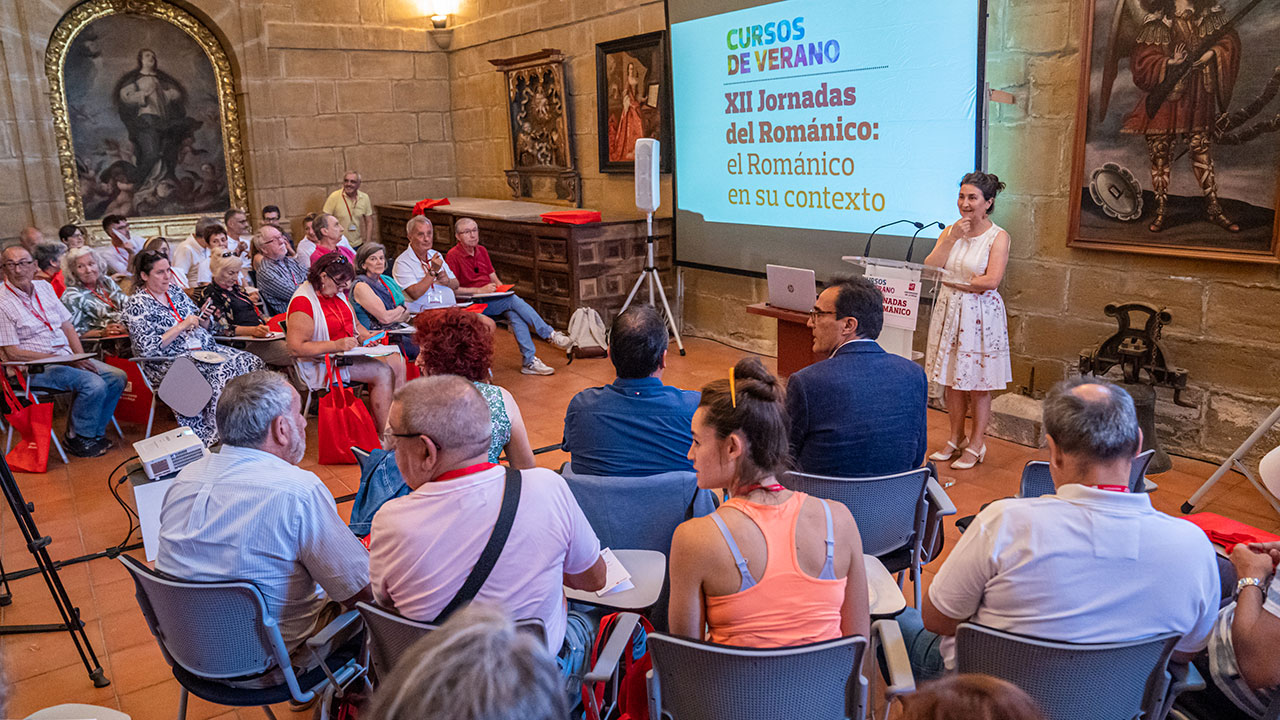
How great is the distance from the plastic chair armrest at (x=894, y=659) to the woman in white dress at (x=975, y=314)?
2.81 meters

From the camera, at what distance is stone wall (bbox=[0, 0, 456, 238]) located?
8906mm

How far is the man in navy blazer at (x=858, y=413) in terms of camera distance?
2771 mm

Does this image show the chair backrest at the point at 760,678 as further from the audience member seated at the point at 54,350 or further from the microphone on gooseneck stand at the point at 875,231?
the audience member seated at the point at 54,350

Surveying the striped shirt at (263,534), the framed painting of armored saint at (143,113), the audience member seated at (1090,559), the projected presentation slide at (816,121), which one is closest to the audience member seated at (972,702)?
the audience member seated at (1090,559)

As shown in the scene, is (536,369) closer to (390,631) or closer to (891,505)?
(891,505)

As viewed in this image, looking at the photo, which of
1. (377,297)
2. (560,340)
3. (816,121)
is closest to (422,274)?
(377,297)

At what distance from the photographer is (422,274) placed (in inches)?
247

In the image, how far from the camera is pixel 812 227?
Result: 6.28 metres

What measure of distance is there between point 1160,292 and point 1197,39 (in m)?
1.25

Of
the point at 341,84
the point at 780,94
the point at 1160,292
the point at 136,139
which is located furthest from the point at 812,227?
the point at 136,139

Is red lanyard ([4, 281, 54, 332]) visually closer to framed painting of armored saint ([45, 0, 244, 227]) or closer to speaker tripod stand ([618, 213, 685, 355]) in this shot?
speaker tripod stand ([618, 213, 685, 355])

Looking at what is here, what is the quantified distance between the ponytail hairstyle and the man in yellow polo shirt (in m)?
8.92

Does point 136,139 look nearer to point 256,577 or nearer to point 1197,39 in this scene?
point 256,577

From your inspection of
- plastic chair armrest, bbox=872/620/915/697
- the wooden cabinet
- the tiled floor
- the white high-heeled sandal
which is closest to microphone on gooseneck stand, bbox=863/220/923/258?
the tiled floor
